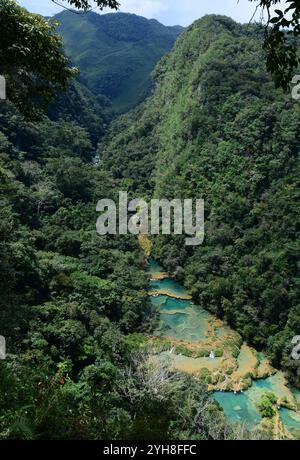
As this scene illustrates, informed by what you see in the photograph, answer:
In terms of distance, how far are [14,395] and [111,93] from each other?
406 feet

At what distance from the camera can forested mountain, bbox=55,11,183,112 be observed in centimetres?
12469

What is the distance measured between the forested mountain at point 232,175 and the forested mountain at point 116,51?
127 ft

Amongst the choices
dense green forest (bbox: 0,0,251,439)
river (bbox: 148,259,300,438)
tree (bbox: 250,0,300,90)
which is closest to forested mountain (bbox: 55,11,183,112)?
dense green forest (bbox: 0,0,251,439)

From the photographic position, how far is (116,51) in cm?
15438

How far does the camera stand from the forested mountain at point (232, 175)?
33219mm

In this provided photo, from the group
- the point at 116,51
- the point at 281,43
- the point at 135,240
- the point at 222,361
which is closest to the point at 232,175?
the point at 135,240

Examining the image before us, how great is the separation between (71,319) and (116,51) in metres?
146

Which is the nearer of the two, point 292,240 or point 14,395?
point 14,395

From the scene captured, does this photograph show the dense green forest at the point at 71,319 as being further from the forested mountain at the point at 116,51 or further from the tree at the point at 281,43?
the forested mountain at the point at 116,51

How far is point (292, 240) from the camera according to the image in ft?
115

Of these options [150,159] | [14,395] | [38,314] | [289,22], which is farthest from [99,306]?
[150,159]

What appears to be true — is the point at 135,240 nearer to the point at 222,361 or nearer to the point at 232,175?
the point at 232,175

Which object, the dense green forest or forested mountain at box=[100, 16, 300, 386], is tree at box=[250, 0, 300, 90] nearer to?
the dense green forest

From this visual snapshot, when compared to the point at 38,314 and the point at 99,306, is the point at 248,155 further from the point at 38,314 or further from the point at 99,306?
the point at 38,314
